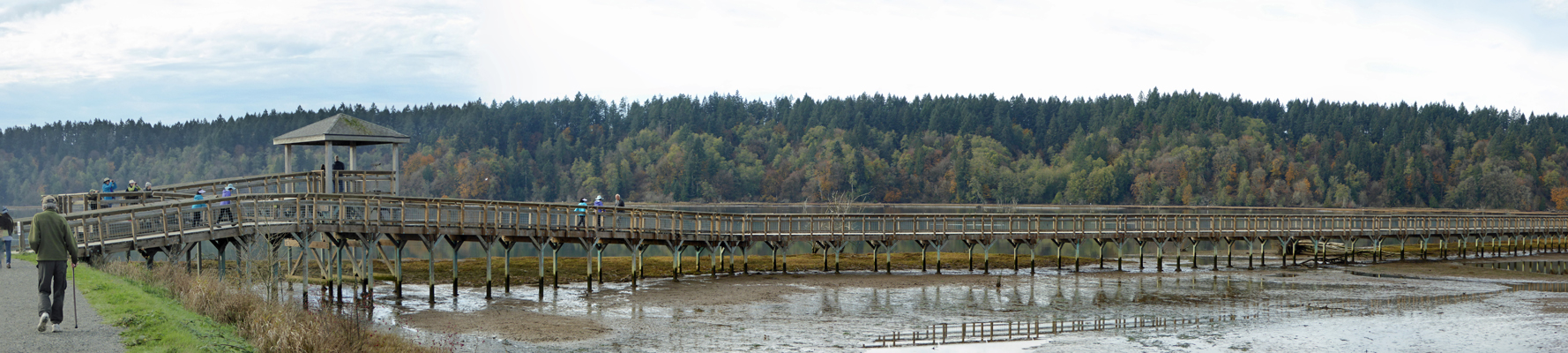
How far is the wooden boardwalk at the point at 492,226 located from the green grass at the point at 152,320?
5.13m

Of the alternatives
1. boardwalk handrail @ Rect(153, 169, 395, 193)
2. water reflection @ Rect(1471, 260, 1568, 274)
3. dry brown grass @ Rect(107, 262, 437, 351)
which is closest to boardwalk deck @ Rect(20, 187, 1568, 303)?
boardwalk handrail @ Rect(153, 169, 395, 193)

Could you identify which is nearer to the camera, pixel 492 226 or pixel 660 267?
pixel 492 226

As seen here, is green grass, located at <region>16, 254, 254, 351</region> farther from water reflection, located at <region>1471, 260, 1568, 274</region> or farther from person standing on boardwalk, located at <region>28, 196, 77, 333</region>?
water reflection, located at <region>1471, 260, 1568, 274</region>

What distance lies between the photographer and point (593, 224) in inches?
1435

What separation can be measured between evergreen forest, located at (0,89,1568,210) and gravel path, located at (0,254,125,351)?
121567 millimetres

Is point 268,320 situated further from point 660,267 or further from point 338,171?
point 660,267

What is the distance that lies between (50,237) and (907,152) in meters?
150

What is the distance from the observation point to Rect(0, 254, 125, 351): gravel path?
1409 centimetres

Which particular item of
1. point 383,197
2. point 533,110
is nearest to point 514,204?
point 383,197

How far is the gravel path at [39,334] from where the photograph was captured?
1409 cm

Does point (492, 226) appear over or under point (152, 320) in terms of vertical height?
over

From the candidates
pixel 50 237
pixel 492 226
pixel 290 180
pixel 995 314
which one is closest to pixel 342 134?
pixel 290 180

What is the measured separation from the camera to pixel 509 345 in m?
24.0

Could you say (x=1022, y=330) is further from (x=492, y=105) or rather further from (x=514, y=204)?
(x=492, y=105)
